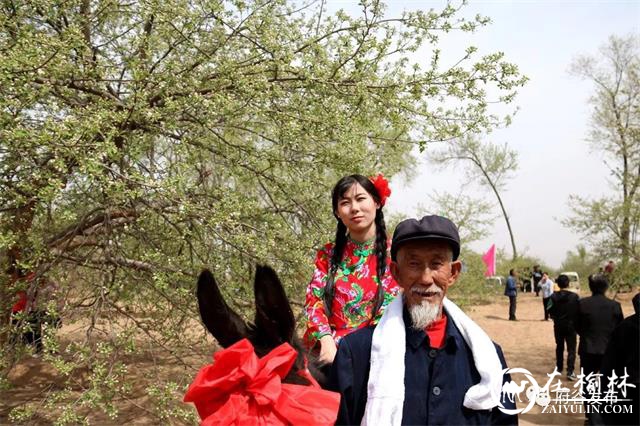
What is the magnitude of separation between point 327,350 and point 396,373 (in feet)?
1.90

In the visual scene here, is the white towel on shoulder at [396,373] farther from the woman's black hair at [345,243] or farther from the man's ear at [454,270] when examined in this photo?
the woman's black hair at [345,243]

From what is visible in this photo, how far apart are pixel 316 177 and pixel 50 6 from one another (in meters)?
2.63

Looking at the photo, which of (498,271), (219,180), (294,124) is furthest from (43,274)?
(498,271)

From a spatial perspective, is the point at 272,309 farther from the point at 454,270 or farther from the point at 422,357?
the point at 454,270

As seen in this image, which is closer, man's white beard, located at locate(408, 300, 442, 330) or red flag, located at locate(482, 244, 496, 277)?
man's white beard, located at locate(408, 300, 442, 330)

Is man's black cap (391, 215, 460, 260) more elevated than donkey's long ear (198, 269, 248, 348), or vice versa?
man's black cap (391, 215, 460, 260)

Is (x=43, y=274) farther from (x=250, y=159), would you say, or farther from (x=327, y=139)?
(x=327, y=139)

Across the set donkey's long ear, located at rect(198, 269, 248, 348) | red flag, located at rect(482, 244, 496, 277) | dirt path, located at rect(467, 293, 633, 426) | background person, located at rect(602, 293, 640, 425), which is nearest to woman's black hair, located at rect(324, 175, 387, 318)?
donkey's long ear, located at rect(198, 269, 248, 348)

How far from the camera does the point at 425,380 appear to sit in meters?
1.66

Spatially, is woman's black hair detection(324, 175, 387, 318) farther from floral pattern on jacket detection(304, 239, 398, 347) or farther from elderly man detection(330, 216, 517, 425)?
elderly man detection(330, 216, 517, 425)

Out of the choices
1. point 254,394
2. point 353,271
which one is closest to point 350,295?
point 353,271

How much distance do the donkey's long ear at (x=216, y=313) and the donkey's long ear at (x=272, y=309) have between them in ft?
0.26

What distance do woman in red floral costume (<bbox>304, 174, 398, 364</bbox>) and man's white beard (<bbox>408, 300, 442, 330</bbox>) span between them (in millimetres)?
679

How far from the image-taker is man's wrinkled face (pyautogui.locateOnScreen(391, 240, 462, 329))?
171 cm
